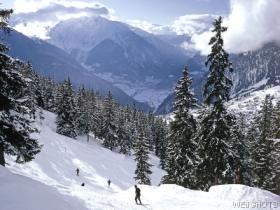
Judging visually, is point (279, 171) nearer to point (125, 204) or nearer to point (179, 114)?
point (179, 114)

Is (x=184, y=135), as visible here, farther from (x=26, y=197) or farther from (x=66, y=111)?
(x=66, y=111)

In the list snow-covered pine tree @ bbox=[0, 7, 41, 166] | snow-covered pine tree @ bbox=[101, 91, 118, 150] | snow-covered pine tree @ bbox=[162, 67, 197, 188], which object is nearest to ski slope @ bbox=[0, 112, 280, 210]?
snow-covered pine tree @ bbox=[0, 7, 41, 166]

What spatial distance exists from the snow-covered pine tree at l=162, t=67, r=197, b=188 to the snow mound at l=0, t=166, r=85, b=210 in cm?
1877

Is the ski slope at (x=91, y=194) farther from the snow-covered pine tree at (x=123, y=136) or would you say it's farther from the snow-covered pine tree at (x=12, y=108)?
the snow-covered pine tree at (x=123, y=136)

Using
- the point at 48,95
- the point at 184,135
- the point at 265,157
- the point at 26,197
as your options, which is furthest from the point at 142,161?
the point at 48,95

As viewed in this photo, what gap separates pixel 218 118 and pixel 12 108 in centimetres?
1893

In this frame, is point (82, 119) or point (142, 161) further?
point (82, 119)

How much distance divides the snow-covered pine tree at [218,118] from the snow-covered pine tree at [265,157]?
1218 cm

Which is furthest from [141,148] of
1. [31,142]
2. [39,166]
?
[31,142]

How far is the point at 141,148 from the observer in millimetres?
59625

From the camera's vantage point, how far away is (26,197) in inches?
862

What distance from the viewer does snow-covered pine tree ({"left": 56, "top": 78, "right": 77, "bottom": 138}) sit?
3590 inches

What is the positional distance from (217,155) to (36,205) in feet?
67.7

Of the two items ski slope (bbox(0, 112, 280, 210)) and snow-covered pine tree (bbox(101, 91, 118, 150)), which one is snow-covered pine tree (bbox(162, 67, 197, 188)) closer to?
ski slope (bbox(0, 112, 280, 210))
